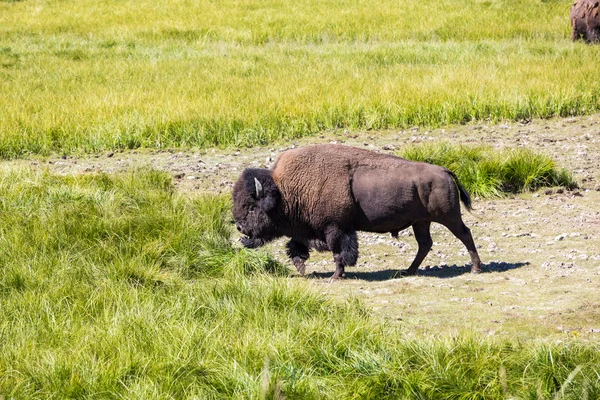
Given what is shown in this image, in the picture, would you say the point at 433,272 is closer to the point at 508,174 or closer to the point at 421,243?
the point at 421,243

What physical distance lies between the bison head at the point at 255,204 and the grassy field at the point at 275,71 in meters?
4.97

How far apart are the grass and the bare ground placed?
0.52 metres

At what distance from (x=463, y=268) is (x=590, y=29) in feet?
47.3

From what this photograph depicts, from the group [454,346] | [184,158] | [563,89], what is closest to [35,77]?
[184,158]

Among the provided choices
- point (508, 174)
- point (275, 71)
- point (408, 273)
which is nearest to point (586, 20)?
point (275, 71)

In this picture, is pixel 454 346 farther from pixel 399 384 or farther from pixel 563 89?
pixel 563 89

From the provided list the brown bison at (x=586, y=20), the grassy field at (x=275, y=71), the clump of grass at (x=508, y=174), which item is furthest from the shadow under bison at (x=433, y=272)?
the brown bison at (x=586, y=20)

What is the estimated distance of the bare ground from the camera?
6117mm

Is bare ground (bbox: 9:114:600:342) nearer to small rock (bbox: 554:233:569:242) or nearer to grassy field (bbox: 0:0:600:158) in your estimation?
small rock (bbox: 554:233:569:242)

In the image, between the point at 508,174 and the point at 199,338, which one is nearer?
the point at 199,338

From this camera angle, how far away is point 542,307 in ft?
20.6

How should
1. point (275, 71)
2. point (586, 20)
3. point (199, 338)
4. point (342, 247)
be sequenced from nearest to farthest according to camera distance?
1. point (199, 338)
2. point (342, 247)
3. point (275, 71)
4. point (586, 20)

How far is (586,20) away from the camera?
2055 centimetres

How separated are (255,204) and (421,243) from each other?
1.56m
